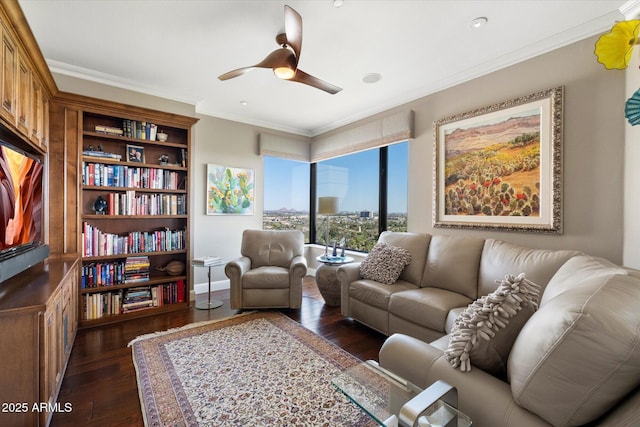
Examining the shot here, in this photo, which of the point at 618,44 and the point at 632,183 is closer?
the point at 618,44

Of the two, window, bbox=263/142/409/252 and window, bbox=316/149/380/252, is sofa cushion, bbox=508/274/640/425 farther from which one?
window, bbox=316/149/380/252

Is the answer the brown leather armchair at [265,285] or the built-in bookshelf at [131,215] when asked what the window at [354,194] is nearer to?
the brown leather armchair at [265,285]

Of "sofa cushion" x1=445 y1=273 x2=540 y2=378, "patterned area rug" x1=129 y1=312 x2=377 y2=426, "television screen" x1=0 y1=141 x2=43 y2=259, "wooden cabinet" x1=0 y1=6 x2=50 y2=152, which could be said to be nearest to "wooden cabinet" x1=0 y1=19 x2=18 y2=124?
"wooden cabinet" x1=0 y1=6 x2=50 y2=152

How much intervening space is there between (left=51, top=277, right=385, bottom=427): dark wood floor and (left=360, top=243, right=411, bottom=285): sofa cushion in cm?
56

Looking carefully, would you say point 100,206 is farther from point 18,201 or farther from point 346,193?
point 346,193

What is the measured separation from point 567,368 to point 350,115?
13.5 feet

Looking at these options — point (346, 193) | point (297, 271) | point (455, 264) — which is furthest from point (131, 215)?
point (455, 264)

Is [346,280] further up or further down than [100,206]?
further down

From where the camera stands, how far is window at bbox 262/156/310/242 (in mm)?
4934

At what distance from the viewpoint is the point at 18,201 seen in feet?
6.55

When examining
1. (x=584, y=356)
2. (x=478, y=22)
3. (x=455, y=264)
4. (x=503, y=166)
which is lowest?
(x=455, y=264)

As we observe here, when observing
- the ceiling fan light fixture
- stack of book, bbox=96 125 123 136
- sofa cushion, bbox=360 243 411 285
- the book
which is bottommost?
sofa cushion, bbox=360 243 411 285

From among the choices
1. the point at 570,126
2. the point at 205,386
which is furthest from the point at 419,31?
the point at 205,386

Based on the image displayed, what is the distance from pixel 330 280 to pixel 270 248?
38.0 inches
